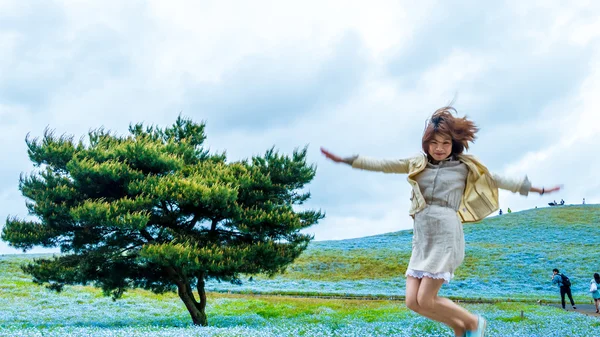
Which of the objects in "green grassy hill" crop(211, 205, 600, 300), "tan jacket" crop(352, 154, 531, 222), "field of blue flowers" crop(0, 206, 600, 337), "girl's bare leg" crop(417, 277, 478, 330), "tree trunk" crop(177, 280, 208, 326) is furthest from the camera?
"green grassy hill" crop(211, 205, 600, 300)

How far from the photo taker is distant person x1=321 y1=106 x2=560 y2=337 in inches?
293

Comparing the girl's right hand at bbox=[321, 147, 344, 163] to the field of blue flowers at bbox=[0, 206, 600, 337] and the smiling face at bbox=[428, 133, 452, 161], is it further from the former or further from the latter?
the field of blue flowers at bbox=[0, 206, 600, 337]

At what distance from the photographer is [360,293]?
37.3 metres

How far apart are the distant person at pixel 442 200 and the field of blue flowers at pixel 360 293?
481 centimetres

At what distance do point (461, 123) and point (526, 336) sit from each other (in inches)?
250

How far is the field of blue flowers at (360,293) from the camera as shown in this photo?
53.2ft

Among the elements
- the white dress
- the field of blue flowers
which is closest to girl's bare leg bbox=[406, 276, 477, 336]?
the white dress

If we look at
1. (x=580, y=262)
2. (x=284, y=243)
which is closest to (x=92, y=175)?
(x=284, y=243)

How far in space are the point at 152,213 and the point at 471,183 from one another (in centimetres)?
1466

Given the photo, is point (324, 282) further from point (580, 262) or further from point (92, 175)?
point (92, 175)

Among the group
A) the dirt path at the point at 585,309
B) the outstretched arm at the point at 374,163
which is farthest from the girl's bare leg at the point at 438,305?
the dirt path at the point at 585,309

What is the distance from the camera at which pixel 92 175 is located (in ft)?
64.8

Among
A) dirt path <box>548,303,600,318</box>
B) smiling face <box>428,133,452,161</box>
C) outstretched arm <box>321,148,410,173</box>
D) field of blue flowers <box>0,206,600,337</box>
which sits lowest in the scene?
dirt path <box>548,303,600,318</box>

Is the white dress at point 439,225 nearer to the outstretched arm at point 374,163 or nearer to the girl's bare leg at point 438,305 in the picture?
the girl's bare leg at point 438,305
